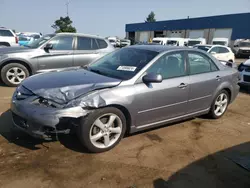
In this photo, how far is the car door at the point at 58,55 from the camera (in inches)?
279

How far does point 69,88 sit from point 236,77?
3.90 m

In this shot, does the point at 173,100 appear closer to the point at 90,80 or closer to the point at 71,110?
the point at 90,80

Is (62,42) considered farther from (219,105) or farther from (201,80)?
(219,105)

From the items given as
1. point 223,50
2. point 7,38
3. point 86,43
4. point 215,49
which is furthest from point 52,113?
point 223,50

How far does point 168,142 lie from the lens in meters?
3.93

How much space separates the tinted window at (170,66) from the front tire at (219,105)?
1240 mm

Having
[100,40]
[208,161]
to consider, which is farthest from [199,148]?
[100,40]

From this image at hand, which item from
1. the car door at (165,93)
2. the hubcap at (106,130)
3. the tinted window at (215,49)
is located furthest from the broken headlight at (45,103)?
the tinted window at (215,49)

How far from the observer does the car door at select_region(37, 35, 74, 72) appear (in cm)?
709

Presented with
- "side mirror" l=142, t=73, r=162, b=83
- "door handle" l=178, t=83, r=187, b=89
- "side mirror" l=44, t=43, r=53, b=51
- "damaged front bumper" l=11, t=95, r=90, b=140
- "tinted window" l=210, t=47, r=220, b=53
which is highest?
"side mirror" l=44, t=43, r=53, b=51

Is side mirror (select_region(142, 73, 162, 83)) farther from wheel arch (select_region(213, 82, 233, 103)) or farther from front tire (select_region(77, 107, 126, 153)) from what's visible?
wheel arch (select_region(213, 82, 233, 103))

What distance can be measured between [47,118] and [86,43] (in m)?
5.23

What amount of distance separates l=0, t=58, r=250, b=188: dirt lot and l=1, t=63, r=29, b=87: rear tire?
288 cm

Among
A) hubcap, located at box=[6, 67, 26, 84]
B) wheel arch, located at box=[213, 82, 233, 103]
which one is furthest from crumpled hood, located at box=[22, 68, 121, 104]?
hubcap, located at box=[6, 67, 26, 84]
